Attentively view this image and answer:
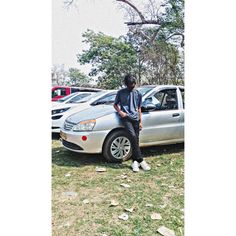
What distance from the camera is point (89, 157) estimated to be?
2223 millimetres

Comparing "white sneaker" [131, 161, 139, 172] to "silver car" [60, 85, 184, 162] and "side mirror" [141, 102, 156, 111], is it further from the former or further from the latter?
"side mirror" [141, 102, 156, 111]

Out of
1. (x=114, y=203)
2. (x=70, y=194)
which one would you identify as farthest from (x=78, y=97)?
(x=114, y=203)

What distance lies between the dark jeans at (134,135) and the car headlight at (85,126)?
0.29m

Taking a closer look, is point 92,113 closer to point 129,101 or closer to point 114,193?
point 129,101

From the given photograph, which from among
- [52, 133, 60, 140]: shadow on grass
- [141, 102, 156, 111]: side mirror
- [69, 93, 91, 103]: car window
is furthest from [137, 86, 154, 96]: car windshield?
[52, 133, 60, 140]: shadow on grass

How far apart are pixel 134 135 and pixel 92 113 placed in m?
0.43

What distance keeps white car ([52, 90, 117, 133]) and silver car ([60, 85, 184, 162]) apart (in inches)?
2.0

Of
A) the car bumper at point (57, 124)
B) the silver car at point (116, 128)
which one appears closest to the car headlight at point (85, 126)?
the silver car at point (116, 128)

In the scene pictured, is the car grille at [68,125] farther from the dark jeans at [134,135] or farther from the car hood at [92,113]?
the dark jeans at [134,135]

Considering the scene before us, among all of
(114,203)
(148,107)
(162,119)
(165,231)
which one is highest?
(148,107)

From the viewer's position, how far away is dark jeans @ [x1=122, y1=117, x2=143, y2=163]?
2057mm
